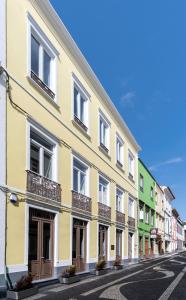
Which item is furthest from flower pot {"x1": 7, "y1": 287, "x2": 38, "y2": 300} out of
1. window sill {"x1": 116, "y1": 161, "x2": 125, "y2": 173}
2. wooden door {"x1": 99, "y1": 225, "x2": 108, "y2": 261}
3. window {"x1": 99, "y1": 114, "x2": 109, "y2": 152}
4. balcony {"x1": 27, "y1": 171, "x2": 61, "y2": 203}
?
window sill {"x1": 116, "y1": 161, "x2": 125, "y2": 173}

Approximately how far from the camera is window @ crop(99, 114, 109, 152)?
2493 centimetres

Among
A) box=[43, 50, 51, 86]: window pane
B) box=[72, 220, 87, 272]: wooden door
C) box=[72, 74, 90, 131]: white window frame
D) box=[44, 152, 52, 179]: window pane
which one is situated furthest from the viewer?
box=[72, 74, 90, 131]: white window frame

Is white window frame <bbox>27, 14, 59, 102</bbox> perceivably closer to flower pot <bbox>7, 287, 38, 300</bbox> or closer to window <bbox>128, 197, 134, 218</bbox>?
flower pot <bbox>7, 287, 38, 300</bbox>

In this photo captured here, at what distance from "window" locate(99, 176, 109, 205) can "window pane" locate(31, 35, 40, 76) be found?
34.2 feet

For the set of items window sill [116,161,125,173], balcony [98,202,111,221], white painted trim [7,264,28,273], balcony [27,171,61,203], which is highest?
window sill [116,161,125,173]

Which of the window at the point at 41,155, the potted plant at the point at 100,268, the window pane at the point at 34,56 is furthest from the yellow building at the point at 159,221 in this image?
the window pane at the point at 34,56

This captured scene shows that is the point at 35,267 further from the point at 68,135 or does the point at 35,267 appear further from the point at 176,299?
the point at 68,135

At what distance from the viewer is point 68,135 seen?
18.2m

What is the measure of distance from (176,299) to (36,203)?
5462 millimetres

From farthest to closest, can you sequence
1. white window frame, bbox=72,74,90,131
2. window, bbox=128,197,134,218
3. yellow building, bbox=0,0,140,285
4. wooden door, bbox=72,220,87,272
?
1. window, bbox=128,197,134,218
2. white window frame, bbox=72,74,90,131
3. wooden door, bbox=72,220,87,272
4. yellow building, bbox=0,0,140,285

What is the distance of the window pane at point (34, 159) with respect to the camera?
14469 millimetres

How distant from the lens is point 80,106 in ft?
68.6

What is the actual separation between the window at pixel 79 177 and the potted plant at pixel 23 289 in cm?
772

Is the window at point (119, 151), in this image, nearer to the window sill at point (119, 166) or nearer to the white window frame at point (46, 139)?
the window sill at point (119, 166)
